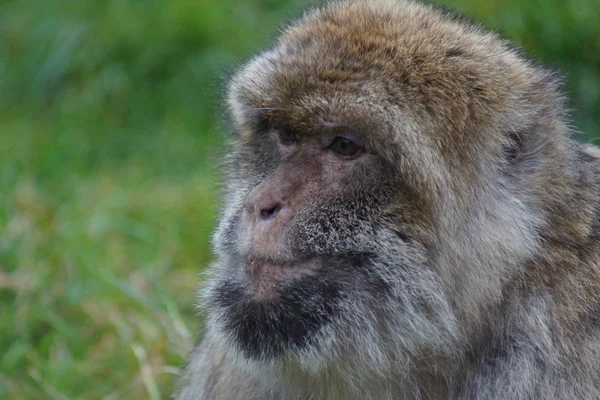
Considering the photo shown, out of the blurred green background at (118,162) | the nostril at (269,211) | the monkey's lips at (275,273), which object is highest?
the nostril at (269,211)

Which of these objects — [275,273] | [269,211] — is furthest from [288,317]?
[269,211]

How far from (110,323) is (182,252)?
929 mm

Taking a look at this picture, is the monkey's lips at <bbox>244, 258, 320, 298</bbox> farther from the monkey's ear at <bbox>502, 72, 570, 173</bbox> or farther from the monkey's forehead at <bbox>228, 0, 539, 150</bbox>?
the monkey's ear at <bbox>502, 72, 570, 173</bbox>

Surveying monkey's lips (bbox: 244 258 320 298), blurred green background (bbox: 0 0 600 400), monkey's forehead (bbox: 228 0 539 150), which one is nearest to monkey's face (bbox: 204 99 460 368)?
monkey's lips (bbox: 244 258 320 298)

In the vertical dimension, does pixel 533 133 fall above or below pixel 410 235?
above


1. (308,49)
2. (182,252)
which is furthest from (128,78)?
(308,49)

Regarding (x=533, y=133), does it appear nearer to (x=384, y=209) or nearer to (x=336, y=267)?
(x=384, y=209)

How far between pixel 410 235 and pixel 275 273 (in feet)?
1.38

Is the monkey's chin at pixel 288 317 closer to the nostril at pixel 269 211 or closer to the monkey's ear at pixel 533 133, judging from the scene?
the nostril at pixel 269 211

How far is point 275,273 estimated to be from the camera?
3.23 meters

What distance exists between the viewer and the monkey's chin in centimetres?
322

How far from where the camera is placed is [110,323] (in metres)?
5.43

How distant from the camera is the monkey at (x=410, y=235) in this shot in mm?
3246

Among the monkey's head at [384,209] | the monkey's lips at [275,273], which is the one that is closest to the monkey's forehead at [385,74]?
the monkey's head at [384,209]
